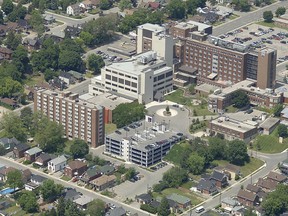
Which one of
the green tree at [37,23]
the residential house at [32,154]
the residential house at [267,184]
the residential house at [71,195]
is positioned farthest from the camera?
the green tree at [37,23]

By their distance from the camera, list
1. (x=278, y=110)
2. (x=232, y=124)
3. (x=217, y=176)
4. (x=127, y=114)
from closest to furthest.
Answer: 1. (x=217, y=176)
2. (x=232, y=124)
3. (x=127, y=114)
4. (x=278, y=110)

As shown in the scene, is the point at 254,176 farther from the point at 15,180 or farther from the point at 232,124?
the point at 15,180

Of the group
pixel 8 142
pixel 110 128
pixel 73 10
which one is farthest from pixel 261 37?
pixel 8 142

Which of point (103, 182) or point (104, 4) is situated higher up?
point (104, 4)

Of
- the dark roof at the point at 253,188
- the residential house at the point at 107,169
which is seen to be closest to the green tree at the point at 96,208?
the residential house at the point at 107,169

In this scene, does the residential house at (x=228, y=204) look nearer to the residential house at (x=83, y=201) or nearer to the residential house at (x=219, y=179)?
the residential house at (x=219, y=179)

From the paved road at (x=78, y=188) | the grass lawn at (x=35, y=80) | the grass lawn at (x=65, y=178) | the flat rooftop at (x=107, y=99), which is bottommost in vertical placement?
the grass lawn at (x=65, y=178)
